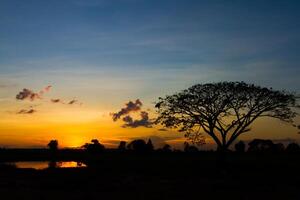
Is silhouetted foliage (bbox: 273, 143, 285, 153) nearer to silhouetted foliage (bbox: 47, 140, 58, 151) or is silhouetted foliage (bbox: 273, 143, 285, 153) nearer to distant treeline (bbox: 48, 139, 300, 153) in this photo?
distant treeline (bbox: 48, 139, 300, 153)

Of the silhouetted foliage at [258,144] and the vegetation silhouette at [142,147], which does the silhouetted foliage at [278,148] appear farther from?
the vegetation silhouette at [142,147]

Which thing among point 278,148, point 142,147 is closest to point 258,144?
point 278,148

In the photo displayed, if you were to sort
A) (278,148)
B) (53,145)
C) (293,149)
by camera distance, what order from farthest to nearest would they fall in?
1. (278,148)
2. (53,145)
3. (293,149)

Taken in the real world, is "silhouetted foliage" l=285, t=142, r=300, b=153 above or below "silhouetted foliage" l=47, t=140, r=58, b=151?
below

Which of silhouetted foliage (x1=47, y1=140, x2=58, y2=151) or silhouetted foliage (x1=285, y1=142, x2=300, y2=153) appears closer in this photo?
silhouetted foliage (x1=285, y1=142, x2=300, y2=153)

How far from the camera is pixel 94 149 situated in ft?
449

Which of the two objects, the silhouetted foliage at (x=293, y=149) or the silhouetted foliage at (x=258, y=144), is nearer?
the silhouetted foliage at (x=293, y=149)

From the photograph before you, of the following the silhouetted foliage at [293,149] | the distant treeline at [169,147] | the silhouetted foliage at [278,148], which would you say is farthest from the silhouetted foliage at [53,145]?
the silhouetted foliage at [293,149]

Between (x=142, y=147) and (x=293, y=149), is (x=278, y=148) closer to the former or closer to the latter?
(x=293, y=149)

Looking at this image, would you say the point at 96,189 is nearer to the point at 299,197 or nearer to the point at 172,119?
the point at 299,197

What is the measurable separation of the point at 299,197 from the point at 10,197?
55.9ft

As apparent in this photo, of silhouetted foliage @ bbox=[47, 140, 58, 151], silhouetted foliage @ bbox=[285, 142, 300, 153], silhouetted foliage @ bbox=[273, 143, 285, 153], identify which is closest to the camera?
silhouetted foliage @ bbox=[285, 142, 300, 153]

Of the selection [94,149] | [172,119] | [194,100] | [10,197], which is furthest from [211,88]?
[94,149]

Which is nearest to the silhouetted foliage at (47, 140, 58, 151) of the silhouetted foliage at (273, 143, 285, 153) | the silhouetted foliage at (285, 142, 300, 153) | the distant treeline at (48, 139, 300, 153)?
the distant treeline at (48, 139, 300, 153)
